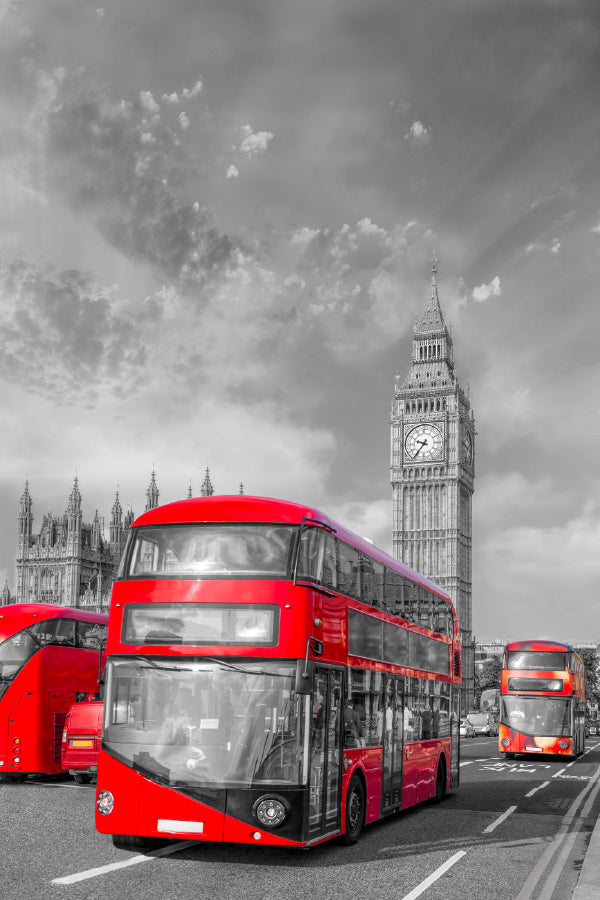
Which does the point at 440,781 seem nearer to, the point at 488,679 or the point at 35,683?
the point at 35,683

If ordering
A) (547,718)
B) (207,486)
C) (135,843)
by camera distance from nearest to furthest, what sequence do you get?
1. (135,843)
2. (547,718)
3. (207,486)

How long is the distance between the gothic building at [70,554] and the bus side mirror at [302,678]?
71.0 meters

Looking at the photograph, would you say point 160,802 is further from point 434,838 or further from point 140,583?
point 434,838

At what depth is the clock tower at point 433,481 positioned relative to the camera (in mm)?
101438

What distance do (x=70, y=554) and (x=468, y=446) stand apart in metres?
44.9

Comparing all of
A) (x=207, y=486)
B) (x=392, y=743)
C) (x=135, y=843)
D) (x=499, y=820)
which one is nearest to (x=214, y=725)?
(x=135, y=843)

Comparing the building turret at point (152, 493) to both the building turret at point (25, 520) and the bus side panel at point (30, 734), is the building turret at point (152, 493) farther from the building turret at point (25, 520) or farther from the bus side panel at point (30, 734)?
the bus side panel at point (30, 734)

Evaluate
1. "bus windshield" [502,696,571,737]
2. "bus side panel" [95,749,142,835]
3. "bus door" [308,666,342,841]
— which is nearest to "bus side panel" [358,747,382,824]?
"bus door" [308,666,342,841]

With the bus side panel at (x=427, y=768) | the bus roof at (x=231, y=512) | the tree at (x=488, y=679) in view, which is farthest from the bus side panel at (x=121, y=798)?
the tree at (x=488, y=679)

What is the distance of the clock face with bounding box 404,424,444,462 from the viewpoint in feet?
335

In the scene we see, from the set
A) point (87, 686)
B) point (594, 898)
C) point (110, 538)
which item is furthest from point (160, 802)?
point (110, 538)

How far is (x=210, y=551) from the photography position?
414 inches

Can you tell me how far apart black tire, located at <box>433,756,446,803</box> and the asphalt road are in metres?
0.94

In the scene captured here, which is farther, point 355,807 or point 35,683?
point 35,683
